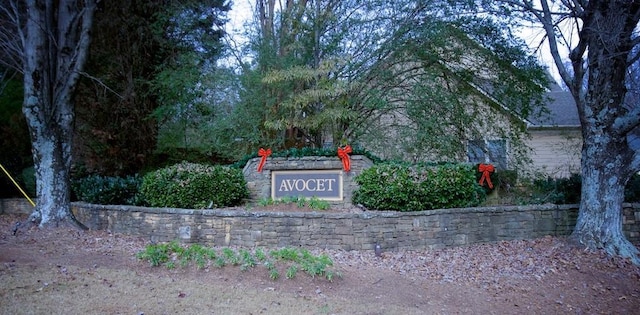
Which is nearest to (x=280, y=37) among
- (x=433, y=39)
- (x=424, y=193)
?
(x=433, y=39)

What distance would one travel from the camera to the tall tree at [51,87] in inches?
327

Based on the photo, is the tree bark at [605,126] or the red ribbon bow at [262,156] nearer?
the tree bark at [605,126]

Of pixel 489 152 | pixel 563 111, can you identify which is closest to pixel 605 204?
pixel 489 152

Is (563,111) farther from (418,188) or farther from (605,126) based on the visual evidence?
(418,188)

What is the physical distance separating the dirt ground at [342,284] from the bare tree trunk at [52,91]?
1.19 m

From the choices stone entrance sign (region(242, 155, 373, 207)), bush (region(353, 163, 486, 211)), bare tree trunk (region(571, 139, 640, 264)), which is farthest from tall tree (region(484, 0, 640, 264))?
stone entrance sign (region(242, 155, 373, 207))

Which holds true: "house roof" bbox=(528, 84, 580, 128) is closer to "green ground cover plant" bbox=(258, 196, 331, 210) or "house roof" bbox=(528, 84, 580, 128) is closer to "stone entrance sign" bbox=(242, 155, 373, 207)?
"stone entrance sign" bbox=(242, 155, 373, 207)

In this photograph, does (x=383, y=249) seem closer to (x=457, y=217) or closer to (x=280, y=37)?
(x=457, y=217)

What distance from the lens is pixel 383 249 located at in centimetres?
724

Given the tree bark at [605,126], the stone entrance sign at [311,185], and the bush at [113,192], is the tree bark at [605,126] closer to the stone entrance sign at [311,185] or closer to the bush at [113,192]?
the stone entrance sign at [311,185]

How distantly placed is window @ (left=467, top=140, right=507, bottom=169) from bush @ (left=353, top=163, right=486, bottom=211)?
2692mm

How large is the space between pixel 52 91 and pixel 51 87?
0.08 m

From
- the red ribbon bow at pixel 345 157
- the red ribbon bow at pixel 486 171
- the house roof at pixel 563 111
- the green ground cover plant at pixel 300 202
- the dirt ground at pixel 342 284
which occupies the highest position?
the house roof at pixel 563 111

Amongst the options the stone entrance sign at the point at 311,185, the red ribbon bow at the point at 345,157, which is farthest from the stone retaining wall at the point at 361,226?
the red ribbon bow at the point at 345,157
